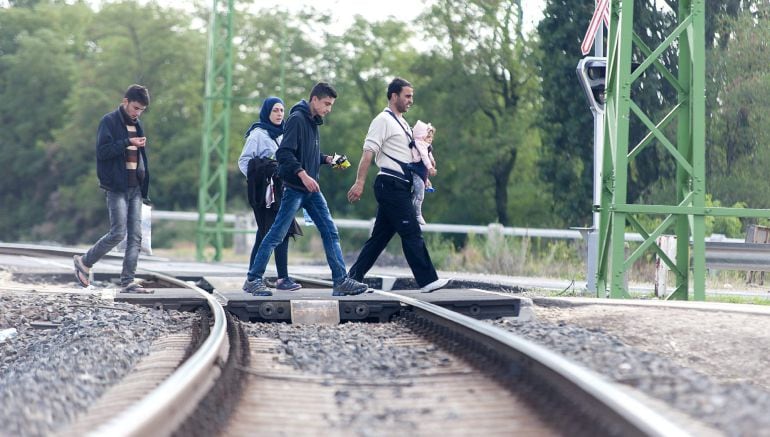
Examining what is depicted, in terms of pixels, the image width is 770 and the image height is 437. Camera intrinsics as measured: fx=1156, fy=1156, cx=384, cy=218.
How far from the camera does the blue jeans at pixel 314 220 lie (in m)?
10.2

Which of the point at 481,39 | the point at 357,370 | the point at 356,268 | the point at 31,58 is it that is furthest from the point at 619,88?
the point at 31,58

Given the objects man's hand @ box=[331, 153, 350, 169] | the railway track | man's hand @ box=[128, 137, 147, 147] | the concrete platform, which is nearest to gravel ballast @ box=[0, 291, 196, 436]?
the concrete platform

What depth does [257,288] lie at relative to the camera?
405 inches

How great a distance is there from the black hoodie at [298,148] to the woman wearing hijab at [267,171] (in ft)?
3.14

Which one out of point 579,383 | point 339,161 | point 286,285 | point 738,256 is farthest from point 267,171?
point 579,383

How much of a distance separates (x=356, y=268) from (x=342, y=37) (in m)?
40.9

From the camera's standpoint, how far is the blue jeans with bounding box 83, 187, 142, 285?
463 inches

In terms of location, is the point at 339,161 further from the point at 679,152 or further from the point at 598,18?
the point at 598,18

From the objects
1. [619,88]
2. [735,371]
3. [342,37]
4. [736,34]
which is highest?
[342,37]

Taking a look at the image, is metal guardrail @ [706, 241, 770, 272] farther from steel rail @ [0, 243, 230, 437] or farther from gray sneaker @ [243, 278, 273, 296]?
steel rail @ [0, 243, 230, 437]

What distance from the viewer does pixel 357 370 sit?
260 inches

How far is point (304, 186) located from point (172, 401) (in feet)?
18.3

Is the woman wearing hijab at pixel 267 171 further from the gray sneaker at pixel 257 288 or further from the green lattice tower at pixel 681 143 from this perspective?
the green lattice tower at pixel 681 143

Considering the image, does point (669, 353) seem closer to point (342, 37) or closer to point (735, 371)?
point (735, 371)
